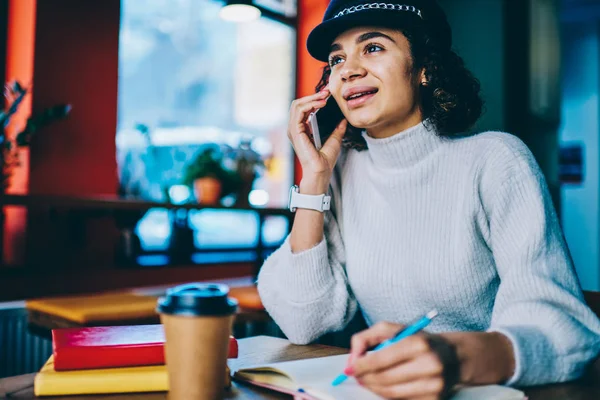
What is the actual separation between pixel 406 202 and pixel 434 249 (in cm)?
15

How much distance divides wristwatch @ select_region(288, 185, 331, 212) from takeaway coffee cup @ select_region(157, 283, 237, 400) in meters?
0.63

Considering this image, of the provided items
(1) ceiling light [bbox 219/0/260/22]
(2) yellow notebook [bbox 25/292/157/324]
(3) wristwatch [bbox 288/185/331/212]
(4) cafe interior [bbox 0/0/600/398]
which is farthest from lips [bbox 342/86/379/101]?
(1) ceiling light [bbox 219/0/260/22]

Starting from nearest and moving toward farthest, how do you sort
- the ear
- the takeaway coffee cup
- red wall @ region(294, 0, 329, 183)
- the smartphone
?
the takeaway coffee cup, the ear, the smartphone, red wall @ region(294, 0, 329, 183)

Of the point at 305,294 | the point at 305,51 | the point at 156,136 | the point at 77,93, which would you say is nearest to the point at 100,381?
the point at 305,294

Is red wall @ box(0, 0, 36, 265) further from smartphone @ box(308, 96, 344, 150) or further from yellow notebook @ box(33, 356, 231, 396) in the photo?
yellow notebook @ box(33, 356, 231, 396)

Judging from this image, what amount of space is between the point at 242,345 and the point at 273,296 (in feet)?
0.66

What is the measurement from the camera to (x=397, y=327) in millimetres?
741

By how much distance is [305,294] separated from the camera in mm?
1196

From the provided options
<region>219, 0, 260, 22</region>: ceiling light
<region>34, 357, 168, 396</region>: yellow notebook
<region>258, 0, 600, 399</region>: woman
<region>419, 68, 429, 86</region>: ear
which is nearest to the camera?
<region>34, 357, 168, 396</region>: yellow notebook

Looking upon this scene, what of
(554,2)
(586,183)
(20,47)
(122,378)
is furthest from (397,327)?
(586,183)

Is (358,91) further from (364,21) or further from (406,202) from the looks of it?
(406,202)

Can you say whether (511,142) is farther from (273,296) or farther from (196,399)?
(196,399)

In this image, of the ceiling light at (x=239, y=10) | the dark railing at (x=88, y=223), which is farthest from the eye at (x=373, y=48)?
the ceiling light at (x=239, y=10)

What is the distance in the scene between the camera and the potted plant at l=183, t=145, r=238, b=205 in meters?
2.87
